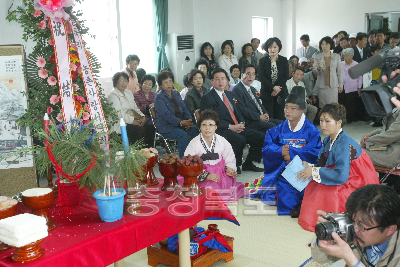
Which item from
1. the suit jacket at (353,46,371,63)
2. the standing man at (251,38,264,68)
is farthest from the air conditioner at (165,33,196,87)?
the suit jacket at (353,46,371,63)

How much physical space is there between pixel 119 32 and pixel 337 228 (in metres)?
5.78

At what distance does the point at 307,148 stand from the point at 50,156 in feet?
7.45

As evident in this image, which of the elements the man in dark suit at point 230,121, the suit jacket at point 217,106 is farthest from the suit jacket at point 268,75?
the suit jacket at point 217,106

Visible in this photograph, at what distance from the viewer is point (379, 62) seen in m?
1.36

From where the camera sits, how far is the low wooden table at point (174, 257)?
2.16 meters

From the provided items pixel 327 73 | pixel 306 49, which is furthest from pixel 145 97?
pixel 306 49

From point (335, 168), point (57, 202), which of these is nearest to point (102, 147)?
point (57, 202)

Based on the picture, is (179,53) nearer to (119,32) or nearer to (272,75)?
(119,32)

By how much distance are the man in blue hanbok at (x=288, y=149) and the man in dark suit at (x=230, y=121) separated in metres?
0.88

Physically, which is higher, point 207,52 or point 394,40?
point 394,40

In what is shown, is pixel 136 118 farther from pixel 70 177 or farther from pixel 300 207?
pixel 70 177

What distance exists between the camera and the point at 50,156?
4.81ft

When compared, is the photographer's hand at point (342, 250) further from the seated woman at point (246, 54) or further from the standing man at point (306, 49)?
the standing man at point (306, 49)

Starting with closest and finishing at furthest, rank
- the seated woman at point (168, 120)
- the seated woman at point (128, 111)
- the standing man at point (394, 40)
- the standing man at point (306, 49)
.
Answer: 1. the seated woman at point (168, 120)
2. the seated woman at point (128, 111)
3. the standing man at point (394, 40)
4. the standing man at point (306, 49)
